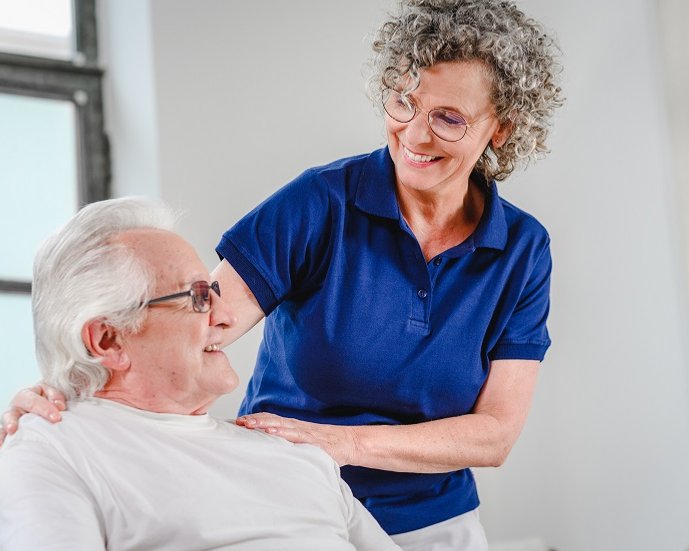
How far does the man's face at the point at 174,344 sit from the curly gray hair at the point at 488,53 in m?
0.58

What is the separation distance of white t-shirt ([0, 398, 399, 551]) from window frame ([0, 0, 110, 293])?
1.87 m

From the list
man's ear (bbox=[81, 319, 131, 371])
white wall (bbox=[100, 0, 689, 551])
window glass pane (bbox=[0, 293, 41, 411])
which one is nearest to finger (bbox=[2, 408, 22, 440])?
man's ear (bbox=[81, 319, 131, 371])

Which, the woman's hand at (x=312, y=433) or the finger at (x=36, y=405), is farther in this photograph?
the woman's hand at (x=312, y=433)

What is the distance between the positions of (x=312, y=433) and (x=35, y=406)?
0.46 m

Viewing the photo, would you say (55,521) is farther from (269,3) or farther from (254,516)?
(269,3)

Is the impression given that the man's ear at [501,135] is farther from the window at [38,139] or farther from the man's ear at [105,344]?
the window at [38,139]

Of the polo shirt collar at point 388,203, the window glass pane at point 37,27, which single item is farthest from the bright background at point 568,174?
the polo shirt collar at point 388,203

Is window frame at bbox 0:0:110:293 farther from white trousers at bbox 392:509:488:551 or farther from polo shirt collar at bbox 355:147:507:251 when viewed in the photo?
white trousers at bbox 392:509:488:551

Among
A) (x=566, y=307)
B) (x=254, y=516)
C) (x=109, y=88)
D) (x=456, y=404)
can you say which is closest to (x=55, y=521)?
(x=254, y=516)

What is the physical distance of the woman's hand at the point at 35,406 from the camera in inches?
60.1

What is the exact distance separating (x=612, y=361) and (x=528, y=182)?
665 millimetres

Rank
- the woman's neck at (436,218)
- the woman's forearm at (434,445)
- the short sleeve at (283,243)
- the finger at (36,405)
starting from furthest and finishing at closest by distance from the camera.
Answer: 1. the woman's neck at (436,218)
2. the short sleeve at (283,243)
3. the woman's forearm at (434,445)
4. the finger at (36,405)

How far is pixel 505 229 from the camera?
208 cm

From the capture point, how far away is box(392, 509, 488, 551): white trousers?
2012 mm
